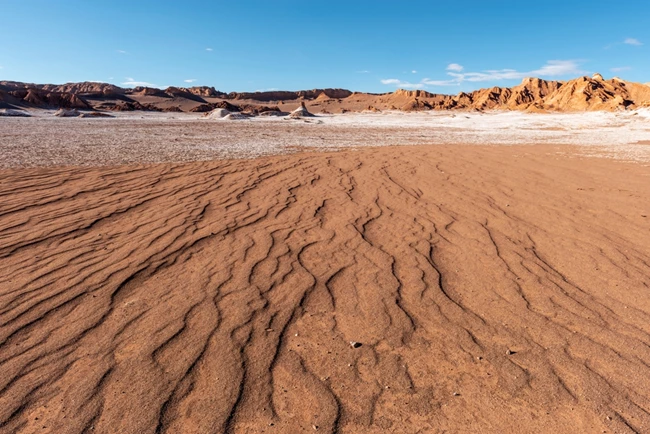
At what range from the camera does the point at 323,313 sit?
2.97 m

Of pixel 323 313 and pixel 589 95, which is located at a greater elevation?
pixel 589 95

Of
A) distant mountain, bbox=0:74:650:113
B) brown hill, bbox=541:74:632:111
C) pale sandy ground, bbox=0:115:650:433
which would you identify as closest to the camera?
pale sandy ground, bbox=0:115:650:433

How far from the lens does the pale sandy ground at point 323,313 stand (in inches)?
81.7

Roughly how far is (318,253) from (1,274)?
298 cm

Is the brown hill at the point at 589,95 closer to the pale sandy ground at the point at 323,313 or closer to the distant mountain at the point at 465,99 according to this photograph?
the distant mountain at the point at 465,99

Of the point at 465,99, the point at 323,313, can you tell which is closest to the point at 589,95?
the point at 465,99

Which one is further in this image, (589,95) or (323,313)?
(589,95)

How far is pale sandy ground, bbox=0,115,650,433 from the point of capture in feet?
6.81

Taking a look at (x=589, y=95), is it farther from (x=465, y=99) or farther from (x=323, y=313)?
(x=323, y=313)

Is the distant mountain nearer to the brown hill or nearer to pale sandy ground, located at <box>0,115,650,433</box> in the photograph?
the brown hill

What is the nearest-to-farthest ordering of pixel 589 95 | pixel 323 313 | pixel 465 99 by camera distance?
1. pixel 323 313
2. pixel 589 95
3. pixel 465 99

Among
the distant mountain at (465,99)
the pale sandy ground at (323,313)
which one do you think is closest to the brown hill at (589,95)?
the distant mountain at (465,99)

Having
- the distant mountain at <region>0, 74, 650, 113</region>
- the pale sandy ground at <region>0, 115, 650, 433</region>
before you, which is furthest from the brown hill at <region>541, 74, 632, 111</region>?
the pale sandy ground at <region>0, 115, 650, 433</region>

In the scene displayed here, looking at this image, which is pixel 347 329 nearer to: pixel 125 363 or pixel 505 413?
pixel 505 413
